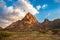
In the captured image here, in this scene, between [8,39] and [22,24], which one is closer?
[8,39]

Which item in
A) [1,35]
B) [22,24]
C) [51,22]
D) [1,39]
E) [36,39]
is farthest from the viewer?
[22,24]

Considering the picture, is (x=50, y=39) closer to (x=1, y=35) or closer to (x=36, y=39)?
(x=36, y=39)

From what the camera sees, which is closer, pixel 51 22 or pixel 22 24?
pixel 51 22

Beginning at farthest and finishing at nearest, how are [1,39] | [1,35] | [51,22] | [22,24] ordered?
[22,24], [51,22], [1,35], [1,39]

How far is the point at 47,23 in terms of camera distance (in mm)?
182125

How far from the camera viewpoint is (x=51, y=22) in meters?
181

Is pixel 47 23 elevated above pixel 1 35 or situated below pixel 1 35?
above

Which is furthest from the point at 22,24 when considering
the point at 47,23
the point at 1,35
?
the point at 1,35

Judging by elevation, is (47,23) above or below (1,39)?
above

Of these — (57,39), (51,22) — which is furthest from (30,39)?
(51,22)

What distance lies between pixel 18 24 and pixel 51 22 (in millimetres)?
46532

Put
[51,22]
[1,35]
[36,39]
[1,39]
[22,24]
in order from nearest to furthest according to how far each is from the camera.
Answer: [36,39] < [1,39] < [1,35] < [51,22] < [22,24]

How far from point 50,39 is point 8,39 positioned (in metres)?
14.6

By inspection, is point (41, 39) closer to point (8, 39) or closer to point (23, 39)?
point (23, 39)
